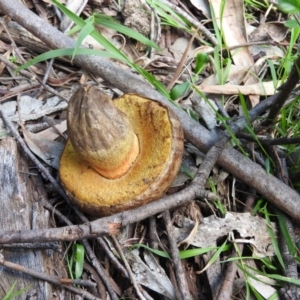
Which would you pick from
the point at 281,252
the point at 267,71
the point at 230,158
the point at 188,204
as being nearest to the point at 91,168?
the point at 188,204

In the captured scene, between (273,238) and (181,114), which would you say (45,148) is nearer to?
(181,114)

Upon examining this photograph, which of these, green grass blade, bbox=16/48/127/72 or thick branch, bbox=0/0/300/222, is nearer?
thick branch, bbox=0/0/300/222

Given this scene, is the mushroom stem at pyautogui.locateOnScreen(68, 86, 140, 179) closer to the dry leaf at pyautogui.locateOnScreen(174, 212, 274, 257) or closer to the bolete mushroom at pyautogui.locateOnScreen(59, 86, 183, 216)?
the bolete mushroom at pyautogui.locateOnScreen(59, 86, 183, 216)

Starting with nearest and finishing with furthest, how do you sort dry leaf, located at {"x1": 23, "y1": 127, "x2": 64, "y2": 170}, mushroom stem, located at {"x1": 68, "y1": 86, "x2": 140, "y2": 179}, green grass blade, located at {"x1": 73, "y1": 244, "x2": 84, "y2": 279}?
mushroom stem, located at {"x1": 68, "y1": 86, "x2": 140, "y2": 179}, green grass blade, located at {"x1": 73, "y1": 244, "x2": 84, "y2": 279}, dry leaf, located at {"x1": 23, "y1": 127, "x2": 64, "y2": 170}

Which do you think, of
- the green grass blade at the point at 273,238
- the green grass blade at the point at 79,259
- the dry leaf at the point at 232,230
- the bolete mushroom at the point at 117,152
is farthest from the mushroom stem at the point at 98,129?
the green grass blade at the point at 273,238

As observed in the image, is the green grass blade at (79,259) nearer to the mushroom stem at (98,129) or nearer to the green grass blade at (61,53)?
the mushroom stem at (98,129)

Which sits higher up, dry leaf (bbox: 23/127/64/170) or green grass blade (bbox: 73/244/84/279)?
dry leaf (bbox: 23/127/64/170)

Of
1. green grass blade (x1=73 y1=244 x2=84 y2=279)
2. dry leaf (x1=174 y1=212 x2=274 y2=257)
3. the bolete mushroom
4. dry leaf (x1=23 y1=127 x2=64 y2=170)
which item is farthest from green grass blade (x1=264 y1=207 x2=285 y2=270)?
dry leaf (x1=23 y1=127 x2=64 y2=170)

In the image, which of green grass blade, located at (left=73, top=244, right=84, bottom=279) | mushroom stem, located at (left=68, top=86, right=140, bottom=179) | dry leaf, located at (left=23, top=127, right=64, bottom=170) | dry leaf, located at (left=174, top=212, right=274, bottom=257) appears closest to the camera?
mushroom stem, located at (left=68, top=86, right=140, bottom=179)

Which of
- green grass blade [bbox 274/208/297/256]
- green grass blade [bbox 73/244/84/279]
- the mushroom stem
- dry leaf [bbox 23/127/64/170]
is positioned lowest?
green grass blade [bbox 73/244/84/279]
